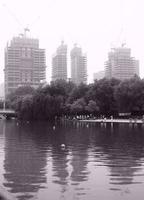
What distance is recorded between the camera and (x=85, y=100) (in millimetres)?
119188

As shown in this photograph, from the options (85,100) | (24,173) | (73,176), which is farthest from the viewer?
(85,100)

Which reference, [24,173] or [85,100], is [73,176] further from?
[85,100]

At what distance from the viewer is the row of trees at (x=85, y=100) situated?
9869cm

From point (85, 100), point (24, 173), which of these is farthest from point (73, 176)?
point (85, 100)

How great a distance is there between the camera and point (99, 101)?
11400 centimetres

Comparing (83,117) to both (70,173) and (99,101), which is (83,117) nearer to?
(99,101)

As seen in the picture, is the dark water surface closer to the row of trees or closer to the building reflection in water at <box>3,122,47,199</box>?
the building reflection in water at <box>3,122,47,199</box>

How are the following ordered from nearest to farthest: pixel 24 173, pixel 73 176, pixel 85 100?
pixel 73 176
pixel 24 173
pixel 85 100

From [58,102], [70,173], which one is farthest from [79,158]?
[58,102]

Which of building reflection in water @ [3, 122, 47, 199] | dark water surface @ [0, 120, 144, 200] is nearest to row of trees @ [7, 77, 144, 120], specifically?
dark water surface @ [0, 120, 144, 200]

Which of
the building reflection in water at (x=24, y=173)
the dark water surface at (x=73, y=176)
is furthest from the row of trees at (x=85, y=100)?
the building reflection in water at (x=24, y=173)

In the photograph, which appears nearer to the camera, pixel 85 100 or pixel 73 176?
pixel 73 176

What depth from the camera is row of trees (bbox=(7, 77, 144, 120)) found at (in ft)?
324

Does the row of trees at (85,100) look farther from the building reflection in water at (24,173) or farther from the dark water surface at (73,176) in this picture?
the building reflection in water at (24,173)
